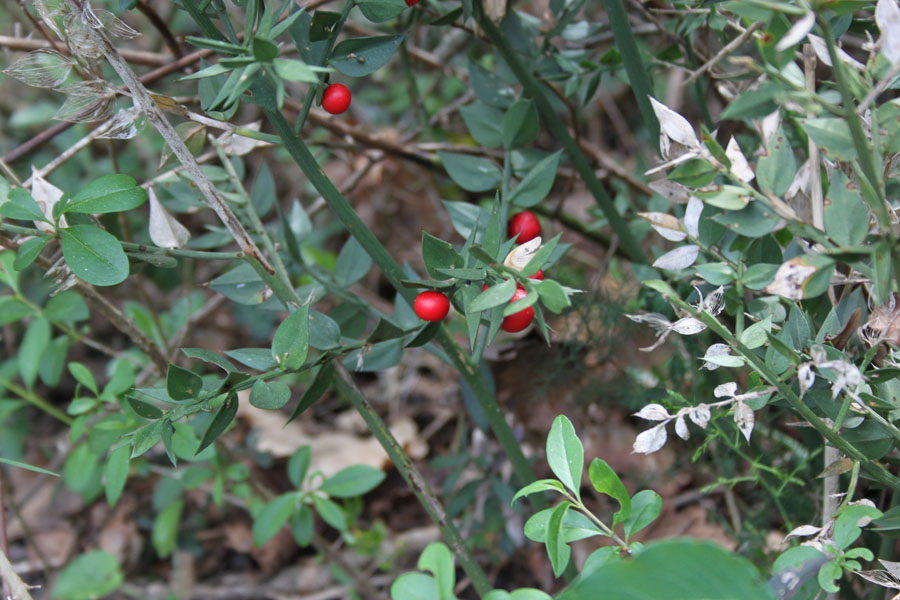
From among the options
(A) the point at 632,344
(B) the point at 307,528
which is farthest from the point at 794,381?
(B) the point at 307,528

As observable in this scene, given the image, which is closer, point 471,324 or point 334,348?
point 471,324

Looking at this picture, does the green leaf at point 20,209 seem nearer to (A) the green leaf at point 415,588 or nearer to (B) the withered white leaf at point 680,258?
(A) the green leaf at point 415,588

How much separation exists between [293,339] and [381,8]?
1.19 feet

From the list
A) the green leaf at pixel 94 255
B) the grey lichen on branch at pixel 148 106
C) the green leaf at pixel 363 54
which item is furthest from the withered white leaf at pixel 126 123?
the green leaf at pixel 363 54

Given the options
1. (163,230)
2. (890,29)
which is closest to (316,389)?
(163,230)

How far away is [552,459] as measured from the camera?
2.33 ft

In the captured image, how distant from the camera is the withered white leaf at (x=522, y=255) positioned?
2.23 feet

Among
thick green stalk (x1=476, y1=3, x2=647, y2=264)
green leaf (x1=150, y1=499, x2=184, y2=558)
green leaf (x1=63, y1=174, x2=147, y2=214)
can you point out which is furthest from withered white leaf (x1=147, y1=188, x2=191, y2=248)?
green leaf (x1=150, y1=499, x2=184, y2=558)

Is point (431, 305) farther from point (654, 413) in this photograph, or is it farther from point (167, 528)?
point (167, 528)

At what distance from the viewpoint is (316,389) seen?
857 millimetres

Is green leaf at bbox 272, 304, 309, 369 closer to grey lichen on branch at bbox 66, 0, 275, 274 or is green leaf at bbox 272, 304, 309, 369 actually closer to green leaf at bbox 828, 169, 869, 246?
grey lichen on branch at bbox 66, 0, 275, 274

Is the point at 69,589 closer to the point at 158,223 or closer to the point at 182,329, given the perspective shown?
the point at 182,329

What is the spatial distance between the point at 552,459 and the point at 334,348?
12.5 inches

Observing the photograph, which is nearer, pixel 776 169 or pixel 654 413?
pixel 776 169
